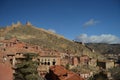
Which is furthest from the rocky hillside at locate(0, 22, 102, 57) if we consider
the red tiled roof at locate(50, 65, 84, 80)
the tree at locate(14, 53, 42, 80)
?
the tree at locate(14, 53, 42, 80)

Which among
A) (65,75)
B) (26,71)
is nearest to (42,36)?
(65,75)

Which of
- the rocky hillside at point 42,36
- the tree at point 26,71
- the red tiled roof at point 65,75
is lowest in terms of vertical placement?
the red tiled roof at point 65,75

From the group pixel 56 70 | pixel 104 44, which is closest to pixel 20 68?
pixel 56 70

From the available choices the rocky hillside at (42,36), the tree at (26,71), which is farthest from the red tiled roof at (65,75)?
the rocky hillside at (42,36)

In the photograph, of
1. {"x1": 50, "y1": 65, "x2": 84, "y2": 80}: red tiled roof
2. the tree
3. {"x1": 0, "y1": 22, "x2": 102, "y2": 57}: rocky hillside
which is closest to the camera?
the tree

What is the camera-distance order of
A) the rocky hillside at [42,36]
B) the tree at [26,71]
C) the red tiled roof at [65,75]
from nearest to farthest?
the tree at [26,71] < the red tiled roof at [65,75] < the rocky hillside at [42,36]

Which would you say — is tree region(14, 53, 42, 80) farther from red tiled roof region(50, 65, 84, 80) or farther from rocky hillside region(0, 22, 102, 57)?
rocky hillside region(0, 22, 102, 57)

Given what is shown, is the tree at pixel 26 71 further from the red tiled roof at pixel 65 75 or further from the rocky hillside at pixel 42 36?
the rocky hillside at pixel 42 36

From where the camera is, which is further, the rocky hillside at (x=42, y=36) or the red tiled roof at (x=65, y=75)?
the rocky hillside at (x=42, y=36)

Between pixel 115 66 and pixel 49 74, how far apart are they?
22177 millimetres

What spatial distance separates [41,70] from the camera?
37.7 m

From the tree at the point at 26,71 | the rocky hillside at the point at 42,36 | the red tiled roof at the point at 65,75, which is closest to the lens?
the tree at the point at 26,71

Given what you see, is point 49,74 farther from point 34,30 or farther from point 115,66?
point 34,30

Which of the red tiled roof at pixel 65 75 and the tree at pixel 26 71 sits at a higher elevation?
the tree at pixel 26 71
